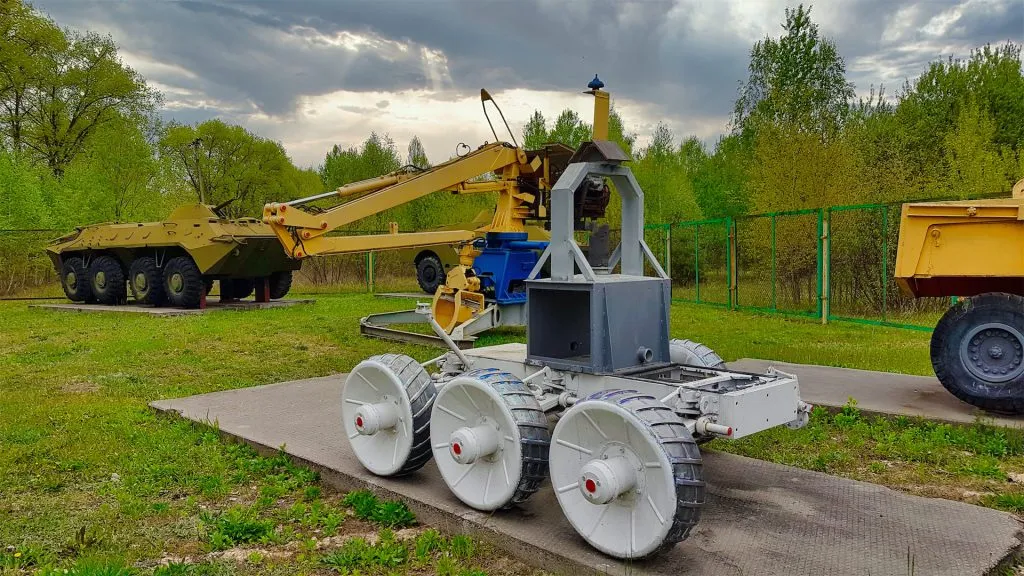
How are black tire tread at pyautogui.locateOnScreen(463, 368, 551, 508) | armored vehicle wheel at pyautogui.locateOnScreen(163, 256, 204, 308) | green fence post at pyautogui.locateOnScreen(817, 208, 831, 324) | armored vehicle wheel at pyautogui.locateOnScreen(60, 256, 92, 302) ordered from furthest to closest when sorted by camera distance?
armored vehicle wheel at pyautogui.locateOnScreen(60, 256, 92, 302), armored vehicle wheel at pyautogui.locateOnScreen(163, 256, 204, 308), green fence post at pyautogui.locateOnScreen(817, 208, 831, 324), black tire tread at pyautogui.locateOnScreen(463, 368, 551, 508)

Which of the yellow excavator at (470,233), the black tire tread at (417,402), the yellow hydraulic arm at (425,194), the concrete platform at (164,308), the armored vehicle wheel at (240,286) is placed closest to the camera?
the black tire tread at (417,402)

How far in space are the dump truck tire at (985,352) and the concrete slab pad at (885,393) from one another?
0.16 metres

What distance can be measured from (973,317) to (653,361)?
3.09m

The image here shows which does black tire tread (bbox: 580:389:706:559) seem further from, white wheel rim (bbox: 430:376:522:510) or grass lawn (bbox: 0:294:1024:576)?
grass lawn (bbox: 0:294:1024:576)

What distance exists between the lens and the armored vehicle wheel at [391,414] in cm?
404

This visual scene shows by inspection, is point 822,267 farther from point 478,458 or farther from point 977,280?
point 478,458

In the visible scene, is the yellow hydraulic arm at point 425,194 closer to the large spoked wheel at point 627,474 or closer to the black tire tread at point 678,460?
the large spoked wheel at point 627,474

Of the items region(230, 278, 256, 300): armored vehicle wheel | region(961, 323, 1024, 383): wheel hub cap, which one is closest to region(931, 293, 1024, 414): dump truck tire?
region(961, 323, 1024, 383): wheel hub cap

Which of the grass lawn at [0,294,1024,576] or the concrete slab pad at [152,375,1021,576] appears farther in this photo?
the grass lawn at [0,294,1024,576]

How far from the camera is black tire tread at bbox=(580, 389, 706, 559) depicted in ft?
9.32

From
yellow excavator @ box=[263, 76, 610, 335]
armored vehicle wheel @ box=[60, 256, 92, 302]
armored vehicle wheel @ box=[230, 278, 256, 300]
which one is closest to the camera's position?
yellow excavator @ box=[263, 76, 610, 335]

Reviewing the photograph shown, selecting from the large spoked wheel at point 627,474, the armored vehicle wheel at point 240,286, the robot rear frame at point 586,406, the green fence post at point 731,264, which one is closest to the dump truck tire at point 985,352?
the robot rear frame at point 586,406

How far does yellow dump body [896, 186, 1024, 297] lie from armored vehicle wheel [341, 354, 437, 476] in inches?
165

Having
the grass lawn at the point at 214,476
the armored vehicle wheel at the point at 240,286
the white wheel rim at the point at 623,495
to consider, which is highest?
the armored vehicle wheel at the point at 240,286
